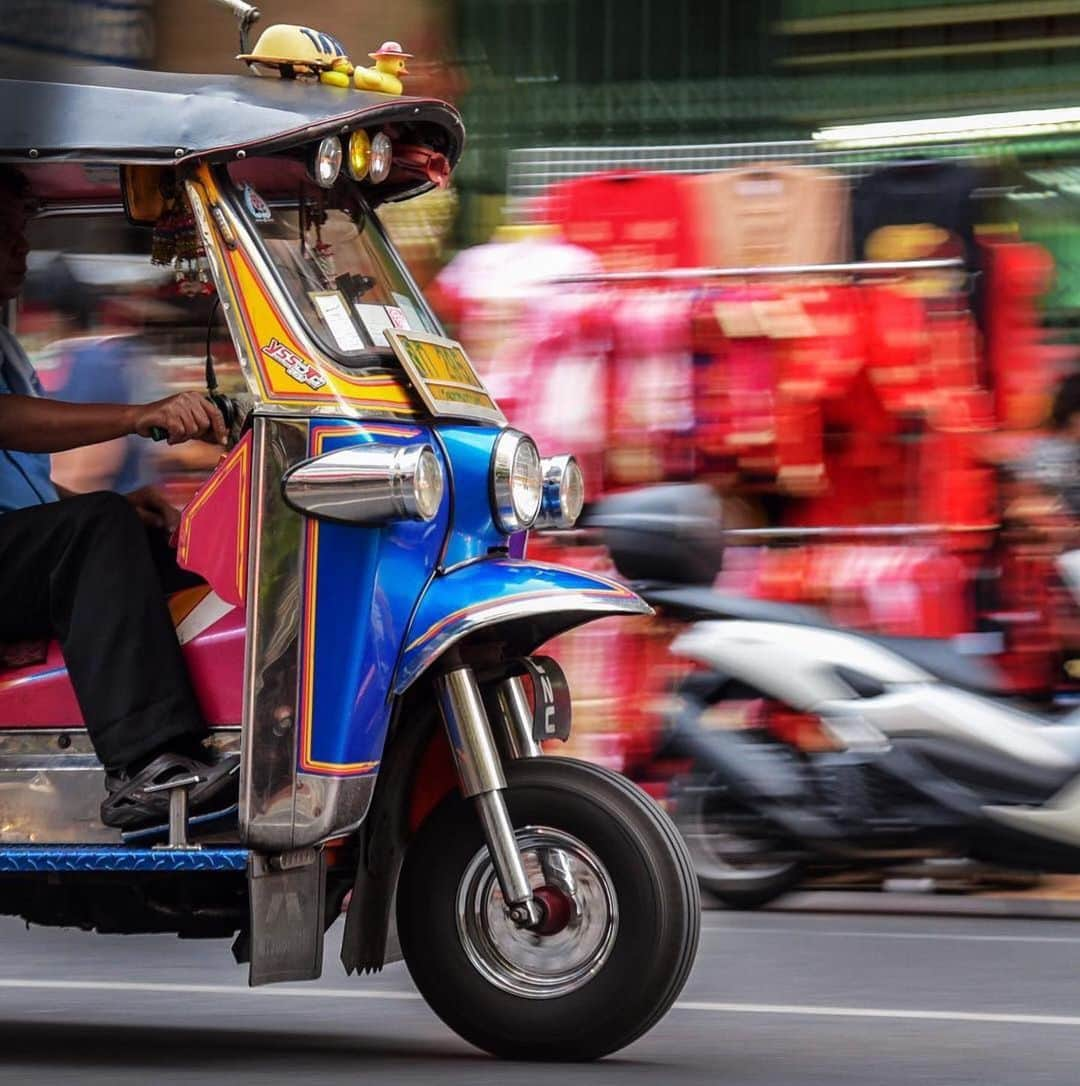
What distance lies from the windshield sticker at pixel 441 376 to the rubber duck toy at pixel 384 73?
20.3 inches

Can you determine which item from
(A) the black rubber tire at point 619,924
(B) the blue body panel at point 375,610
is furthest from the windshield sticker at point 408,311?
(A) the black rubber tire at point 619,924

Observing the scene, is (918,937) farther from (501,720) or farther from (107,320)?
(107,320)

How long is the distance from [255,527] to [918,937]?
3.26 meters

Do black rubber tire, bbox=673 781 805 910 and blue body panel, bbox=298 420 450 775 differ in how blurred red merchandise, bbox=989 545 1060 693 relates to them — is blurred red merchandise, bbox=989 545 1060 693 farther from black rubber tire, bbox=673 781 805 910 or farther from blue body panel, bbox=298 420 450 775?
blue body panel, bbox=298 420 450 775

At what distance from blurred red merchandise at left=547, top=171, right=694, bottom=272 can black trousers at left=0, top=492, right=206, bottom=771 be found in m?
4.75

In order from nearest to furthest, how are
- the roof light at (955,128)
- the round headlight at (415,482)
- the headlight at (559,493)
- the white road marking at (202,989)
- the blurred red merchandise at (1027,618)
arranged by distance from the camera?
the round headlight at (415,482) → the headlight at (559,493) → the white road marking at (202,989) → the blurred red merchandise at (1027,618) → the roof light at (955,128)

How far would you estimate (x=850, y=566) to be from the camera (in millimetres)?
9148

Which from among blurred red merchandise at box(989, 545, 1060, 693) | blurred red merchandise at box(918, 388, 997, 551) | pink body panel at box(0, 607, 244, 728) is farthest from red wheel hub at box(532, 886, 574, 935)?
blurred red merchandise at box(918, 388, 997, 551)

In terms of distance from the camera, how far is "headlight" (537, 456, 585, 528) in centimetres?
550

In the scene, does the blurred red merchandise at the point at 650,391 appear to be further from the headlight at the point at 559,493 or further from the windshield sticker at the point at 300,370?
the windshield sticker at the point at 300,370

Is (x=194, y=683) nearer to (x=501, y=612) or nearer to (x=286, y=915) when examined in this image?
(x=286, y=915)

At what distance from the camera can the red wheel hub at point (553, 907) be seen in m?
5.05

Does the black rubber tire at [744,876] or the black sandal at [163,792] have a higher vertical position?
the black sandal at [163,792]

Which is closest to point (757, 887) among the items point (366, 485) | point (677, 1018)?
point (677, 1018)
